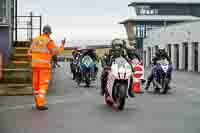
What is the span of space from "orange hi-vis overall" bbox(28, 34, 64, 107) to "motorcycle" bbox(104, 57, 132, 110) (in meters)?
1.35

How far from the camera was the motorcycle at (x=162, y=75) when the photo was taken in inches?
728

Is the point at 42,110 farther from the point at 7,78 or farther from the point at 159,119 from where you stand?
the point at 7,78

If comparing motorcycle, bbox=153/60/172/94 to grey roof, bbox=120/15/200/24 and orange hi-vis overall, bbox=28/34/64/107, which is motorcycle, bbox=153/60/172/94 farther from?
grey roof, bbox=120/15/200/24

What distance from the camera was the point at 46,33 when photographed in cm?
1339

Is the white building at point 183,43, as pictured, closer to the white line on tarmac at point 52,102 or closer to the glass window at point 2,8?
the glass window at point 2,8

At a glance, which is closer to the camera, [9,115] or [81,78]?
[9,115]

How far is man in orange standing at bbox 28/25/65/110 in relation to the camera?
13.0m

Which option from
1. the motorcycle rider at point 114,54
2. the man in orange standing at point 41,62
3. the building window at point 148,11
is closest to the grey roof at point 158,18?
the building window at point 148,11

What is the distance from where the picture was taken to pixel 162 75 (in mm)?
18672

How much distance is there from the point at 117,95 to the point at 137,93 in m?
5.61

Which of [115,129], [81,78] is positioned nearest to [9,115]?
[115,129]

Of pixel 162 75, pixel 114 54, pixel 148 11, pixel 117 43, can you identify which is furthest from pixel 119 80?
pixel 148 11

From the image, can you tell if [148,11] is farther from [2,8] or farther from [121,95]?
[121,95]

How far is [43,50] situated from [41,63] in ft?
1.07
